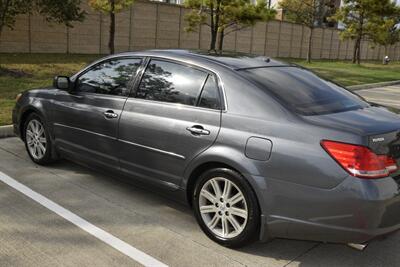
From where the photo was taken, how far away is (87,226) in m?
3.98

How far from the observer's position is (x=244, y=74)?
3834 millimetres

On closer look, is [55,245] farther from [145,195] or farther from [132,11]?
[132,11]

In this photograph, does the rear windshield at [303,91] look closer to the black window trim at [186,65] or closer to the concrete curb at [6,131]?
the black window trim at [186,65]

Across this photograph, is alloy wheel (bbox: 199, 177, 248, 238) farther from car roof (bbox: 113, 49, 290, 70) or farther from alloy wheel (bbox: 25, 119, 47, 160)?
alloy wheel (bbox: 25, 119, 47, 160)

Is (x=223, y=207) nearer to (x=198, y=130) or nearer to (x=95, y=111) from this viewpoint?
(x=198, y=130)

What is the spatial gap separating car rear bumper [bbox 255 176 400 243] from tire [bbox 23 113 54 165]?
3.03m

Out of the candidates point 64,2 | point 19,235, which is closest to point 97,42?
point 64,2

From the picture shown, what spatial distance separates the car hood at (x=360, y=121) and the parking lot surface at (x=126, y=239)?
99 centimetres

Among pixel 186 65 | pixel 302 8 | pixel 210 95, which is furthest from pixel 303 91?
pixel 302 8

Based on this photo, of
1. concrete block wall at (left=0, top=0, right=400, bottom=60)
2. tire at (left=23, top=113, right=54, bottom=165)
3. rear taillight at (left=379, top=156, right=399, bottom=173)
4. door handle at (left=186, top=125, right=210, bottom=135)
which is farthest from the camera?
concrete block wall at (left=0, top=0, right=400, bottom=60)

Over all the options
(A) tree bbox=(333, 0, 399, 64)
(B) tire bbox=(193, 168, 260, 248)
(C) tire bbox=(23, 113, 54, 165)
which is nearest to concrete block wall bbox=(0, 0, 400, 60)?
(A) tree bbox=(333, 0, 399, 64)

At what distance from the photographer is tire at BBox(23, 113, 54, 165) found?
211 inches

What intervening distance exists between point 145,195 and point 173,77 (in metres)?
1.32

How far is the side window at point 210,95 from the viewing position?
12.5 ft
